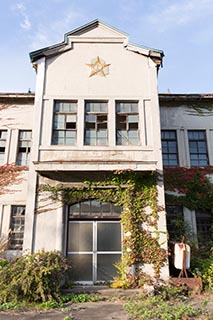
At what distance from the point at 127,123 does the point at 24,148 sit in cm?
539

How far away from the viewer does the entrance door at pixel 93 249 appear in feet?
31.1

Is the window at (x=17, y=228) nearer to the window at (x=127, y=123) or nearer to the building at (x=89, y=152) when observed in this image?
the building at (x=89, y=152)

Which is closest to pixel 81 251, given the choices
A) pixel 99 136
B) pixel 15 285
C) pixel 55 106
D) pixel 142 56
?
pixel 15 285

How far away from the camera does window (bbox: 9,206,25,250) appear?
11.4m

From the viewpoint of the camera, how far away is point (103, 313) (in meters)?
6.63

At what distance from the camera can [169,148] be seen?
13344mm

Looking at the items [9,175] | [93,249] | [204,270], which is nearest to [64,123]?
[9,175]

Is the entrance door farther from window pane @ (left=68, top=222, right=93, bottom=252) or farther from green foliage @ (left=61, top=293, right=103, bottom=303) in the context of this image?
green foliage @ (left=61, top=293, right=103, bottom=303)

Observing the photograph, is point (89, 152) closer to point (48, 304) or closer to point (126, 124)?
point (126, 124)

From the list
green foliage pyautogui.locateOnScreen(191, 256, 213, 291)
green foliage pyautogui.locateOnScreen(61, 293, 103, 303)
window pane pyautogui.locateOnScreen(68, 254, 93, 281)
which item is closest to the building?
window pane pyautogui.locateOnScreen(68, 254, 93, 281)

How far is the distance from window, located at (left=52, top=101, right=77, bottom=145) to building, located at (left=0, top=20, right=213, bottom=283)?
4 cm

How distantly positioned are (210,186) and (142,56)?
6467 mm

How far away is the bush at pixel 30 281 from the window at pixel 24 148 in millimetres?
5810

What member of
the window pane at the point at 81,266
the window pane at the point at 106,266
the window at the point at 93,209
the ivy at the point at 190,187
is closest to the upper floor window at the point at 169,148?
the ivy at the point at 190,187
